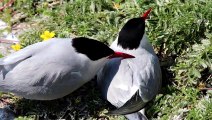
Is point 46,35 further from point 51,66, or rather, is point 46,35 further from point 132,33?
point 132,33

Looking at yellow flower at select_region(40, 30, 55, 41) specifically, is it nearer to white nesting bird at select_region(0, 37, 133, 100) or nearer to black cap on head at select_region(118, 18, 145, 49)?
white nesting bird at select_region(0, 37, 133, 100)

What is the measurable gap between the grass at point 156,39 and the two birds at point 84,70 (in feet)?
0.51

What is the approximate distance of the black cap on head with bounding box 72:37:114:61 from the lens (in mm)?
3510

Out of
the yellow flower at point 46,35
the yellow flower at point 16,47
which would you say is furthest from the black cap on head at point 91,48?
the yellow flower at point 16,47

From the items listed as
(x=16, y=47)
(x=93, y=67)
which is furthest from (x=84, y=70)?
(x=16, y=47)

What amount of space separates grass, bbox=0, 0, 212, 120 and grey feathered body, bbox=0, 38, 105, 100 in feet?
0.78

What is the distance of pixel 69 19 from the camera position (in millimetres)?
4230

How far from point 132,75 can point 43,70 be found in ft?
1.76

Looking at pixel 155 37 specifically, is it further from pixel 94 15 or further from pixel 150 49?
pixel 94 15

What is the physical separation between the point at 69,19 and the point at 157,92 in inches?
38.6

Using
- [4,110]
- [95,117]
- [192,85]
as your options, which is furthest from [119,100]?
[4,110]

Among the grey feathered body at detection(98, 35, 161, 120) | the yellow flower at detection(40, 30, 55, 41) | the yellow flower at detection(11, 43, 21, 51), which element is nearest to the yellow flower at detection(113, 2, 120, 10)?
the yellow flower at detection(40, 30, 55, 41)

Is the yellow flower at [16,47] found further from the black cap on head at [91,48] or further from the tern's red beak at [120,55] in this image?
the tern's red beak at [120,55]

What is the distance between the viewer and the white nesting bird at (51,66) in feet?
11.5
